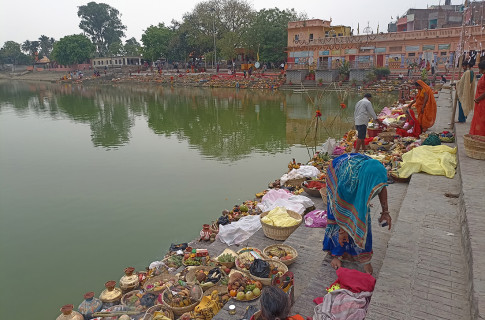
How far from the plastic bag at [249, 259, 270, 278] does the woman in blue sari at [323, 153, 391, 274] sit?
1.97 ft

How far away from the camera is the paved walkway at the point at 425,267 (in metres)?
2.33

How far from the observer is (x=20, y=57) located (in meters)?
69.6

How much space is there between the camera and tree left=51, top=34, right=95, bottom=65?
52875 millimetres

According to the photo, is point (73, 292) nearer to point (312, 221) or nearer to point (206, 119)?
point (312, 221)

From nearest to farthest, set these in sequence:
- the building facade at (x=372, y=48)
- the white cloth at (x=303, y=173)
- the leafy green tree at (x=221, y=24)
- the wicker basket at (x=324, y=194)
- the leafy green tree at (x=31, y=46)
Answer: the wicker basket at (x=324, y=194), the white cloth at (x=303, y=173), the building facade at (x=372, y=48), the leafy green tree at (x=221, y=24), the leafy green tree at (x=31, y=46)

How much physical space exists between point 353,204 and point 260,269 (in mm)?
1105

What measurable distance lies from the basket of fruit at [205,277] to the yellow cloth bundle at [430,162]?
10.6 ft

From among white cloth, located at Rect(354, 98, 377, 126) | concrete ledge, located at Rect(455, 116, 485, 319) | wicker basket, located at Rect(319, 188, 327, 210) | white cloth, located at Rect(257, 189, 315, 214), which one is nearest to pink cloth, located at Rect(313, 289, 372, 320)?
concrete ledge, located at Rect(455, 116, 485, 319)

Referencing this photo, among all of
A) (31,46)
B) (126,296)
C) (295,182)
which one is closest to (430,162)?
(295,182)

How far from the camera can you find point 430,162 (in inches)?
201

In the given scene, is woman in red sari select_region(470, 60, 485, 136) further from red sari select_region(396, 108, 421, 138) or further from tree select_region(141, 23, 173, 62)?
tree select_region(141, 23, 173, 62)

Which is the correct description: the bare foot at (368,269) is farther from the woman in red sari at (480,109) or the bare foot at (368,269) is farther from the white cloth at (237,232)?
the woman in red sari at (480,109)

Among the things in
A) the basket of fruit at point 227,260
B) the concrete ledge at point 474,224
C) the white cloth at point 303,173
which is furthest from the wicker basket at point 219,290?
the white cloth at point 303,173

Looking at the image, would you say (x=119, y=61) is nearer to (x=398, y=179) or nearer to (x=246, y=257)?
(x=398, y=179)
